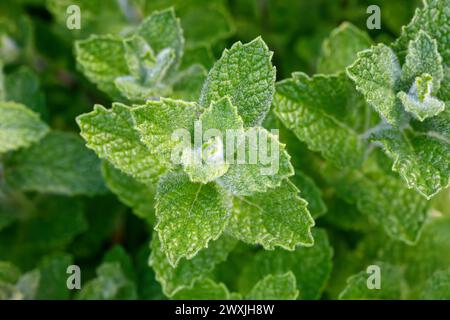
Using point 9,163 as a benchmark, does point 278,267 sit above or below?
below

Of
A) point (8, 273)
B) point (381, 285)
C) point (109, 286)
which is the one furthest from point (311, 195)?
point (8, 273)

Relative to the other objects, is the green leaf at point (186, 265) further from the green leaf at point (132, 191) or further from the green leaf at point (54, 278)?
the green leaf at point (54, 278)

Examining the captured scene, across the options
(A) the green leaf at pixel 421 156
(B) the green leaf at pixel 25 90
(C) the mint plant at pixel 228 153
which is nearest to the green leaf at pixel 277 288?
(C) the mint plant at pixel 228 153

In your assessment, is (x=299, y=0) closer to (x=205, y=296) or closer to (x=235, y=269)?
Answer: (x=235, y=269)

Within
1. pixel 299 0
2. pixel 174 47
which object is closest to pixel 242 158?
pixel 174 47

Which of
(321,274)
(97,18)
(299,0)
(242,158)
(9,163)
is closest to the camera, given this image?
(242,158)

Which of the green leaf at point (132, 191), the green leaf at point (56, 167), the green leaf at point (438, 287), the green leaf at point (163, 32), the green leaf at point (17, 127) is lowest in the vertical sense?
the green leaf at point (438, 287)

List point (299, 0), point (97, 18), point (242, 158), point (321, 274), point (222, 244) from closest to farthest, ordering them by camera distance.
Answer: point (242, 158), point (222, 244), point (321, 274), point (97, 18), point (299, 0)
